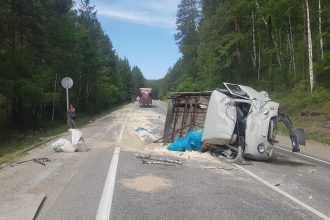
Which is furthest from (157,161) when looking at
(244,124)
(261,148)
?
(261,148)

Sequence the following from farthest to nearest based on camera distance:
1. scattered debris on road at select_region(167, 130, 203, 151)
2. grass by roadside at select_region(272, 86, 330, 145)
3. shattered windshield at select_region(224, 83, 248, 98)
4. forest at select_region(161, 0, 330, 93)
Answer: forest at select_region(161, 0, 330, 93), grass by roadside at select_region(272, 86, 330, 145), scattered debris on road at select_region(167, 130, 203, 151), shattered windshield at select_region(224, 83, 248, 98)

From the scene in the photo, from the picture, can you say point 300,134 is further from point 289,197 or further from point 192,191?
point 192,191

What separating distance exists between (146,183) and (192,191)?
3.78 ft

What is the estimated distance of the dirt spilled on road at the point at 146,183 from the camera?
9.38 metres

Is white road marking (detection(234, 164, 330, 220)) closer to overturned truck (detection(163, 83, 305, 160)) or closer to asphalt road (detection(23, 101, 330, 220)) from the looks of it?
asphalt road (detection(23, 101, 330, 220))

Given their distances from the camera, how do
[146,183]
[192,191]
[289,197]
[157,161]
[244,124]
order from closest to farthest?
[289,197], [192,191], [146,183], [157,161], [244,124]

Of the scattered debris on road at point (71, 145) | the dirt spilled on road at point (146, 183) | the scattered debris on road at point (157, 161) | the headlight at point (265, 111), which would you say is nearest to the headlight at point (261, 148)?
the headlight at point (265, 111)

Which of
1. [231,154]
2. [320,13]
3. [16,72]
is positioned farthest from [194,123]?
[320,13]

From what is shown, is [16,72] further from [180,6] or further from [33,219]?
[180,6]

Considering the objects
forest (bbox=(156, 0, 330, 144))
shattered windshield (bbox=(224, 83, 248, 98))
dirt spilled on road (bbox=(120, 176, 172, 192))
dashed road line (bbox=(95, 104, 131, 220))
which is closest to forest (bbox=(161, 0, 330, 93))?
forest (bbox=(156, 0, 330, 144))

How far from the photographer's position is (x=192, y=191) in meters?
9.20

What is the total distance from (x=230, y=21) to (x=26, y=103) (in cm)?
2011

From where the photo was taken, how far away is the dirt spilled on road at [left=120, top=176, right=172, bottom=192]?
9.38 m

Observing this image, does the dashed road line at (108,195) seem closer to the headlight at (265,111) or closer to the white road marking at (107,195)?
the white road marking at (107,195)
